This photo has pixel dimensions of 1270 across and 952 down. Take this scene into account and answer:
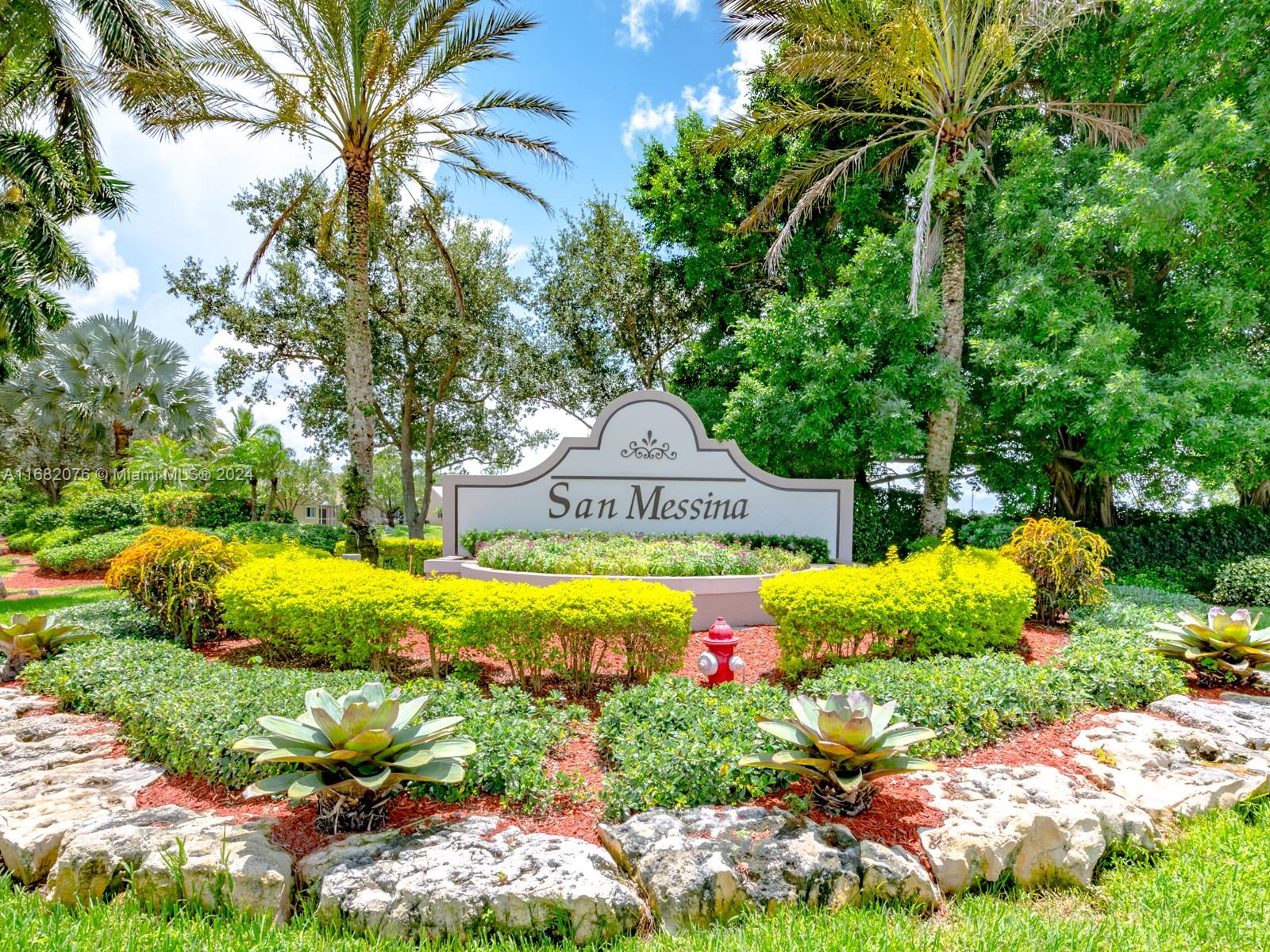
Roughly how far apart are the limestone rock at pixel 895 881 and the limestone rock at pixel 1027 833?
122mm

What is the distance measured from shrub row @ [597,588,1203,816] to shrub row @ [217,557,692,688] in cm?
59

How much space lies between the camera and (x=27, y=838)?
3059 mm

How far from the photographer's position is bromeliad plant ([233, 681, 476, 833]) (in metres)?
2.87

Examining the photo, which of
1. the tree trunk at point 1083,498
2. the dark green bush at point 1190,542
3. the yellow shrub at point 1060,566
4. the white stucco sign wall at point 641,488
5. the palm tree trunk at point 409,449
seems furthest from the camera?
the palm tree trunk at point 409,449

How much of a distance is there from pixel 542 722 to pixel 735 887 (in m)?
1.71

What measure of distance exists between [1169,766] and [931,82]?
1071 cm

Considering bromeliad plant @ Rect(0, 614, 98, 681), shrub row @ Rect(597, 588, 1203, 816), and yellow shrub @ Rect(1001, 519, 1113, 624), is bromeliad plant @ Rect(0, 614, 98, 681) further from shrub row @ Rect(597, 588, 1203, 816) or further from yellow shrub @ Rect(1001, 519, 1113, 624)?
yellow shrub @ Rect(1001, 519, 1113, 624)

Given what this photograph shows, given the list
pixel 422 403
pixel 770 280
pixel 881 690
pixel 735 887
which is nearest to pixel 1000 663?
pixel 881 690

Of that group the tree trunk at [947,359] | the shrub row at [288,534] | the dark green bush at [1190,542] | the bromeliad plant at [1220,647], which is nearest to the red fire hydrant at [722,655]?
the bromeliad plant at [1220,647]

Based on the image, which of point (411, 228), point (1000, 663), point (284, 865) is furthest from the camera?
point (411, 228)

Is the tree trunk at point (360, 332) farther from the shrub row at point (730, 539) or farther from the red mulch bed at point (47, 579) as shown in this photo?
the red mulch bed at point (47, 579)

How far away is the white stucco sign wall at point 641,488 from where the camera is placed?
10.0m

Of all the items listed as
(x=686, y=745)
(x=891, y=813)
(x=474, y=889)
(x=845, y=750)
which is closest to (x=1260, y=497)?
(x=891, y=813)

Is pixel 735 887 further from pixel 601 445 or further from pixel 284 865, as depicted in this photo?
pixel 601 445
